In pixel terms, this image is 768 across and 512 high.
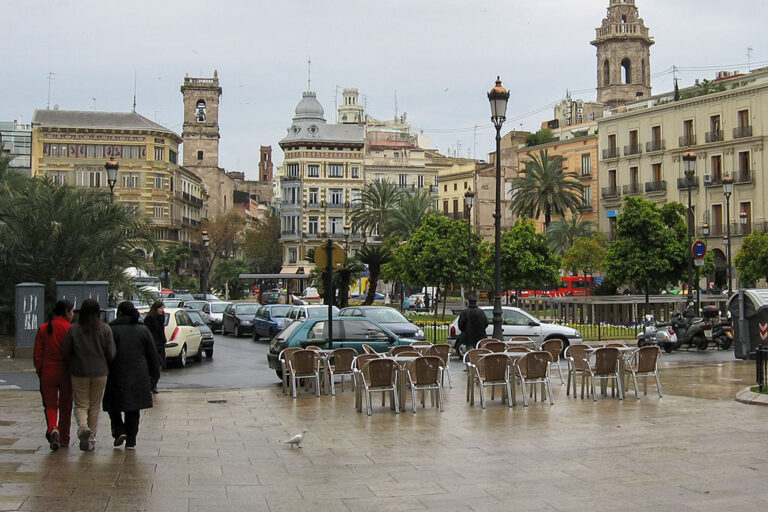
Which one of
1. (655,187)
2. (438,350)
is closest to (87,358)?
(438,350)

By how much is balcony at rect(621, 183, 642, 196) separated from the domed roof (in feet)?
127

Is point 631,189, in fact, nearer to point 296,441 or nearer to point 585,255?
point 585,255

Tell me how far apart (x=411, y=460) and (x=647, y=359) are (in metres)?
6.98

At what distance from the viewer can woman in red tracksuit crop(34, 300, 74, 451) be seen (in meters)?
10.7

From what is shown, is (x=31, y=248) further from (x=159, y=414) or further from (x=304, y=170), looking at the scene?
(x=304, y=170)

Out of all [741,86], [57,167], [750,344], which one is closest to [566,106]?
[741,86]

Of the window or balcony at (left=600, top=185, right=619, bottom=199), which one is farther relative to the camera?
the window

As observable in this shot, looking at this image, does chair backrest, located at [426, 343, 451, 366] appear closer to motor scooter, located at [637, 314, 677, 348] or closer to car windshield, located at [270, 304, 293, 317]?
motor scooter, located at [637, 314, 677, 348]

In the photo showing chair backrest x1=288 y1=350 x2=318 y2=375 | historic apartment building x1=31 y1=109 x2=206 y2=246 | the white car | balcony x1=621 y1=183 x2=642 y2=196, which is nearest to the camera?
chair backrest x1=288 y1=350 x2=318 y2=375

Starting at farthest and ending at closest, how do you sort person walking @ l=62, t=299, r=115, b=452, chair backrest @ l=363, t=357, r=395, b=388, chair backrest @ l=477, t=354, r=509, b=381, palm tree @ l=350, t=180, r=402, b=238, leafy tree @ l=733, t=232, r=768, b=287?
palm tree @ l=350, t=180, r=402, b=238
leafy tree @ l=733, t=232, r=768, b=287
chair backrest @ l=477, t=354, r=509, b=381
chair backrest @ l=363, t=357, r=395, b=388
person walking @ l=62, t=299, r=115, b=452

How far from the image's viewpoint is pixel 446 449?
Answer: 1116 cm

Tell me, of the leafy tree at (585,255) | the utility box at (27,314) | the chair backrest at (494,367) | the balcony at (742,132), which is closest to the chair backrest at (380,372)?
the chair backrest at (494,367)

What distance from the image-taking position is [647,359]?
1598cm

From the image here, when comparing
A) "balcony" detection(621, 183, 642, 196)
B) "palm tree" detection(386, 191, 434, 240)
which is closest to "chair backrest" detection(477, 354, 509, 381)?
"palm tree" detection(386, 191, 434, 240)
